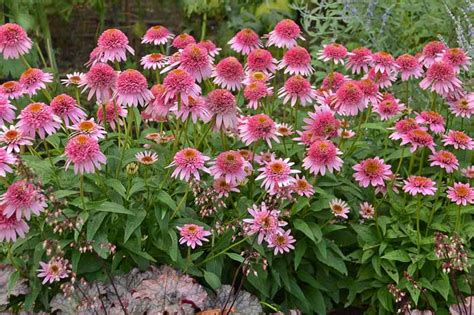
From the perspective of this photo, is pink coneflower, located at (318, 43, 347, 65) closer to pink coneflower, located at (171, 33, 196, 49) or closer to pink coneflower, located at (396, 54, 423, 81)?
pink coneflower, located at (396, 54, 423, 81)

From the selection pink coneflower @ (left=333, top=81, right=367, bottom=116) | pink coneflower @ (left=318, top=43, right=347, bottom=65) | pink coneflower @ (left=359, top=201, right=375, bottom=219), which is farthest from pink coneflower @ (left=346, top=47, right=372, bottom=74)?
pink coneflower @ (left=359, top=201, right=375, bottom=219)

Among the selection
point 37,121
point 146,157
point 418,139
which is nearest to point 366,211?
point 418,139

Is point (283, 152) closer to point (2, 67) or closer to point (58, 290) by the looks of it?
point (58, 290)

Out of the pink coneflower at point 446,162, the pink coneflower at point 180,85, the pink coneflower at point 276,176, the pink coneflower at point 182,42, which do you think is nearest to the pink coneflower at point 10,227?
the pink coneflower at point 180,85

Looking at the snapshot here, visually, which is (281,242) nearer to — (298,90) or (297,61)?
(298,90)

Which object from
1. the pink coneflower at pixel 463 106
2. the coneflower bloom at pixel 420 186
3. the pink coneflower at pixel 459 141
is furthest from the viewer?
the pink coneflower at pixel 463 106

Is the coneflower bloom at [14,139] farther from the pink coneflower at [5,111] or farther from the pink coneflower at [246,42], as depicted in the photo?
the pink coneflower at [246,42]

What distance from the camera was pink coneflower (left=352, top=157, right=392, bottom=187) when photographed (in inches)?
99.0

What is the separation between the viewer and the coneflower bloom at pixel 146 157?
7.85 feet

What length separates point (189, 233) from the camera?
2.30 m

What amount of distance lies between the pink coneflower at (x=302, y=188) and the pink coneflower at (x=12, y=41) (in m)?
1.01

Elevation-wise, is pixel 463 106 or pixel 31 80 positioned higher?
pixel 31 80

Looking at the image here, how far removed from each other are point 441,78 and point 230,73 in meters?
0.80

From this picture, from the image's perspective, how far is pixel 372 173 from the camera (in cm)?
252
